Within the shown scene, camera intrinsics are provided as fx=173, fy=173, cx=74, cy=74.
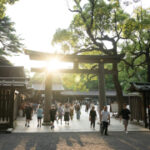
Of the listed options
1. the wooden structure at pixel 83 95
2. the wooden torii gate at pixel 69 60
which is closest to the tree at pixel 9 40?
the wooden torii gate at pixel 69 60

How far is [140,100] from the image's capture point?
14.4 m

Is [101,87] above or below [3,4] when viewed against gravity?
below

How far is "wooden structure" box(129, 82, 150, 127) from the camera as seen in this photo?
1288 centimetres

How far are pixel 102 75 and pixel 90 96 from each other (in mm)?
32077

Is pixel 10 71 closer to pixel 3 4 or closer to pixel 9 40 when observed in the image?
pixel 9 40

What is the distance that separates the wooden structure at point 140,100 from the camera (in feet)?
42.3

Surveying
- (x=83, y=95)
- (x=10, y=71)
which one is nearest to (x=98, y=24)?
(x=10, y=71)

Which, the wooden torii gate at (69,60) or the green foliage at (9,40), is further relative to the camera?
the green foliage at (9,40)

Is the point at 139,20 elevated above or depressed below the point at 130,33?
above

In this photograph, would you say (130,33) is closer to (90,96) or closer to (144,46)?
(144,46)

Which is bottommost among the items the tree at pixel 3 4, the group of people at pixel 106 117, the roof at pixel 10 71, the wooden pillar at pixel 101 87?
the group of people at pixel 106 117

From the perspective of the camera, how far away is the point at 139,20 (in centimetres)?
1875

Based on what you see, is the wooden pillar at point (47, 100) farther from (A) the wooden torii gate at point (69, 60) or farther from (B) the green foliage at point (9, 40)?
(B) the green foliage at point (9, 40)

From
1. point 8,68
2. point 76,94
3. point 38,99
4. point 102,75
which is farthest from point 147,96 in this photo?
point 76,94
